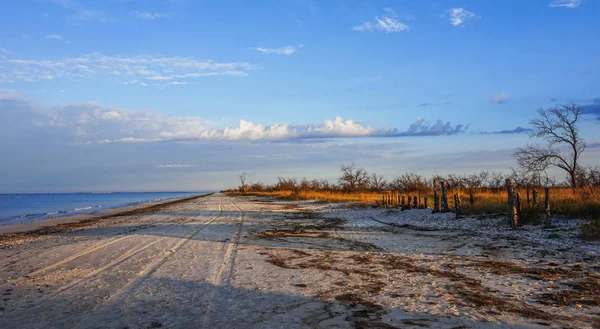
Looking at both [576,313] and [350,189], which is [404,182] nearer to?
[350,189]

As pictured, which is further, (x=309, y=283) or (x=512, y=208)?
(x=512, y=208)

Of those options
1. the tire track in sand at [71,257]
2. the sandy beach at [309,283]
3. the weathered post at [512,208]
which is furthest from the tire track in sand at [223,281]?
the weathered post at [512,208]

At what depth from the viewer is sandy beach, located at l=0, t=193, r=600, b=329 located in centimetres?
539

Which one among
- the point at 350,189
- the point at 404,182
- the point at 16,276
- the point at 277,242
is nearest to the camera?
the point at 16,276

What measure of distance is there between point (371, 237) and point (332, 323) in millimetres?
9169

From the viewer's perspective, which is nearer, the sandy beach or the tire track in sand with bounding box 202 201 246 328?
the sandy beach

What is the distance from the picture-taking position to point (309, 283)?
7398 mm

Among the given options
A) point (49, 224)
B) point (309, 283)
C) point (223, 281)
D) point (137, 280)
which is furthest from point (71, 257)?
point (49, 224)

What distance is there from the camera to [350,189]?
5900 centimetres

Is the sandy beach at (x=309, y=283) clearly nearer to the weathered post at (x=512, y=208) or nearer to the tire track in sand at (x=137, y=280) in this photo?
the tire track in sand at (x=137, y=280)

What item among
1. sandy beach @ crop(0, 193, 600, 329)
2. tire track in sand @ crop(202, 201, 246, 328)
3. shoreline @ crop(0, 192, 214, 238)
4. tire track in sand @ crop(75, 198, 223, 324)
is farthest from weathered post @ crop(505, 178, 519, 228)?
shoreline @ crop(0, 192, 214, 238)

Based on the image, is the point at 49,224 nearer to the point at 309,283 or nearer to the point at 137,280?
the point at 137,280

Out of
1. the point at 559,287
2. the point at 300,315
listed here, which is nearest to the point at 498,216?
the point at 559,287

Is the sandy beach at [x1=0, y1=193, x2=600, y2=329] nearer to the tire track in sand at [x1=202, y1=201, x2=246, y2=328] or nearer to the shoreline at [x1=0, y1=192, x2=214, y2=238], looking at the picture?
the tire track in sand at [x1=202, y1=201, x2=246, y2=328]
